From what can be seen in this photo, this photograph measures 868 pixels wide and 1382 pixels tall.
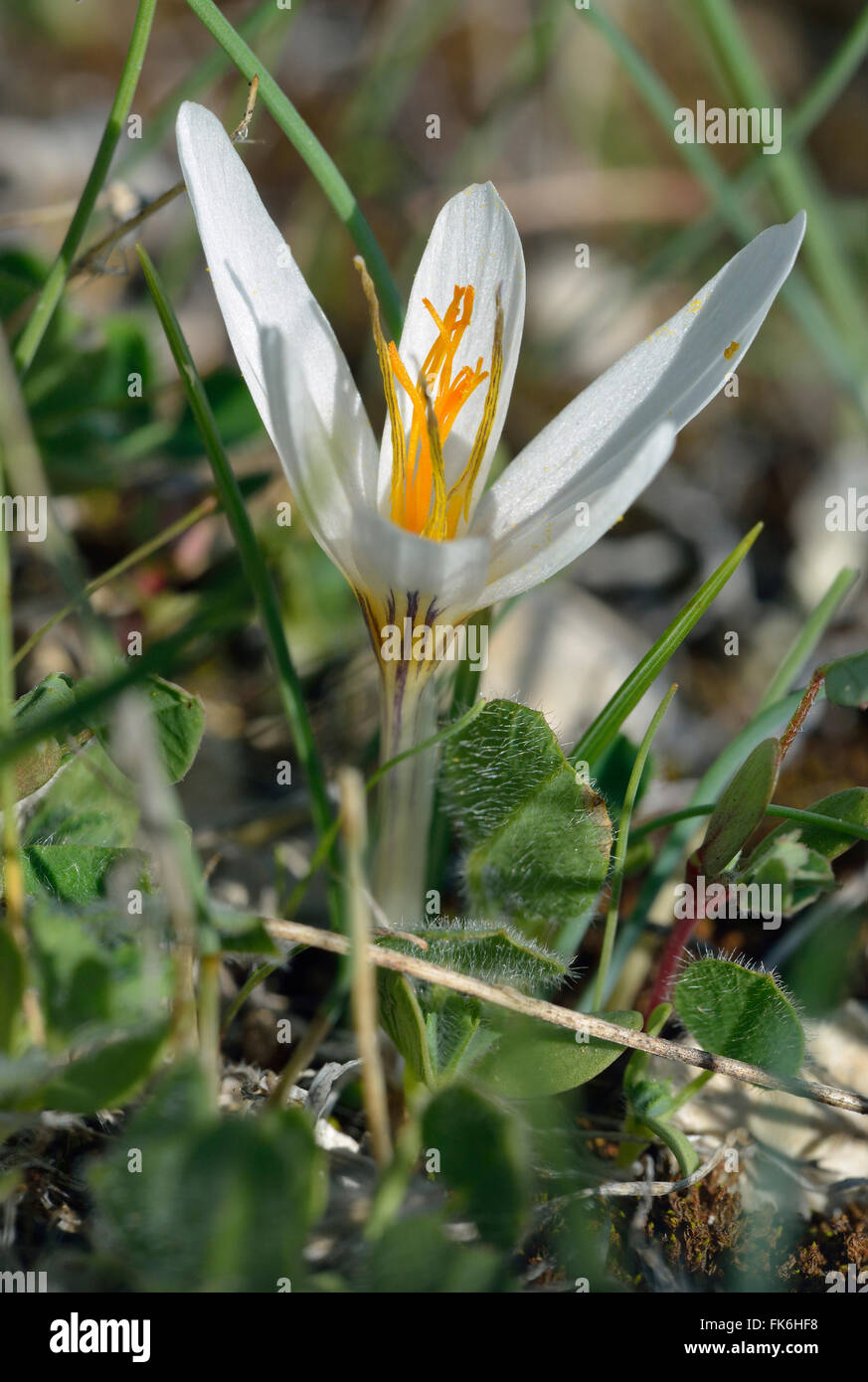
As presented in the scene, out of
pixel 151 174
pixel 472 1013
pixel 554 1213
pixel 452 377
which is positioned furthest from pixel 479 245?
pixel 151 174

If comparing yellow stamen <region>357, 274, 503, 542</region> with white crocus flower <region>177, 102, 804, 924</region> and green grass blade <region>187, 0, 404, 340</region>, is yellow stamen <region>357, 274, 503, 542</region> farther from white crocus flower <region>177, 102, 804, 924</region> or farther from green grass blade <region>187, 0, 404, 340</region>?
green grass blade <region>187, 0, 404, 340</region>

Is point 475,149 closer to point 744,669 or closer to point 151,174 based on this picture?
point 151,174

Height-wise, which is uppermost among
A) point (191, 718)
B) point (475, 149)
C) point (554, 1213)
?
point (475, 149)

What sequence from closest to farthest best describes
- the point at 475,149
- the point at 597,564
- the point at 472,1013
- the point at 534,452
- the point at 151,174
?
the point at 472,1013, the point at 534,452, the point at 597,564, the point at 475,149, the point at 151,174

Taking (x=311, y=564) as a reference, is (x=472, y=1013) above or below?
below

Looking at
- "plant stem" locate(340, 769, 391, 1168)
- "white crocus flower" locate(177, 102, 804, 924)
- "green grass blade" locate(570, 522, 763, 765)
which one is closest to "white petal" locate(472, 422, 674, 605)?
"white crocus flower" locate(177, 102, 804, 924)

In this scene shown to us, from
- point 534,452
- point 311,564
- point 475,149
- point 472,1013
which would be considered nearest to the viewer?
point 472,1013

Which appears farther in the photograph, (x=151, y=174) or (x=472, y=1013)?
(x=151, y=174)

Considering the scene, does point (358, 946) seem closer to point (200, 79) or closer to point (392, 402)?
point (392, 402)
